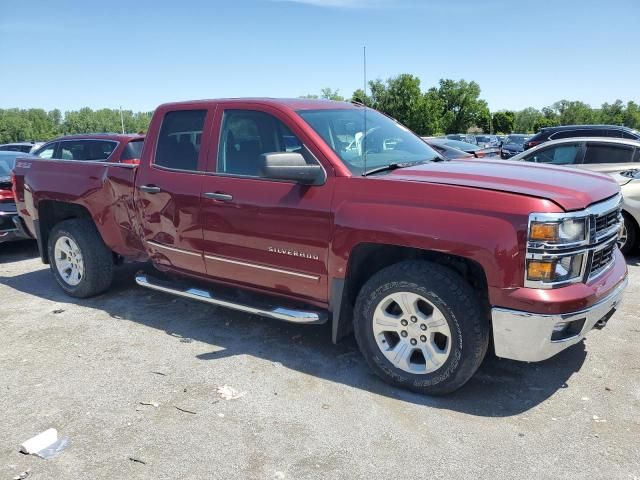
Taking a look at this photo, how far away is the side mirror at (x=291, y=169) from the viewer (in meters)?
3.54

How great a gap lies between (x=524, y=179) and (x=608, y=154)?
5818 millimetres

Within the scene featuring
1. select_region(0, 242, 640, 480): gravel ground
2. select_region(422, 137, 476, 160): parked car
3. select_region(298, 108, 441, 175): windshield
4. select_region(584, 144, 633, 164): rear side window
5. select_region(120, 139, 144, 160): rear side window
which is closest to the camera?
select_region(0, 242, 640, 480): gravel ground

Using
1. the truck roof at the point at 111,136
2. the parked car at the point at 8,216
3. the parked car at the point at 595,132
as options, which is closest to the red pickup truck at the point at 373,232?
the truck roof at the point at 111,136

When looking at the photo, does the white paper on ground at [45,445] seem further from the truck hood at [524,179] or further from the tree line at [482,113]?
the tree line at [482,113]

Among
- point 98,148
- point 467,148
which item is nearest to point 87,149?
point 98,148

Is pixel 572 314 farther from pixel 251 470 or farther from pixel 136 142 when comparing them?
pixel 136 142

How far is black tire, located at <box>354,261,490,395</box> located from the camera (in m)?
3.23

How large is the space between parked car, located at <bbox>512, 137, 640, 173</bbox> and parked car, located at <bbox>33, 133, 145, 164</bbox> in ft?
20.6

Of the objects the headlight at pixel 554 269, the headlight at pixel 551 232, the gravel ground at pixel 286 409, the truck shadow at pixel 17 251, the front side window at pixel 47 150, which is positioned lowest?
the truck shadow at pixel 17 251

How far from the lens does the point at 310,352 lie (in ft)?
13.9

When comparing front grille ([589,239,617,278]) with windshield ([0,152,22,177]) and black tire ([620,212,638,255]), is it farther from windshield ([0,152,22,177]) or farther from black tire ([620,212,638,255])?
windshield ([0,152,22,177])

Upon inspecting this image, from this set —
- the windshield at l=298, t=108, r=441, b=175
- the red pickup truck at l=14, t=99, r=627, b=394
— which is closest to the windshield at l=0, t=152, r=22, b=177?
the red pickup truck at l=14, t=99, r=627, b=394

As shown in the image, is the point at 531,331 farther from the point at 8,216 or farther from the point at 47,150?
the point at 47,150

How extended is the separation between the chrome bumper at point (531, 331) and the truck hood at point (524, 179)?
0.63m
